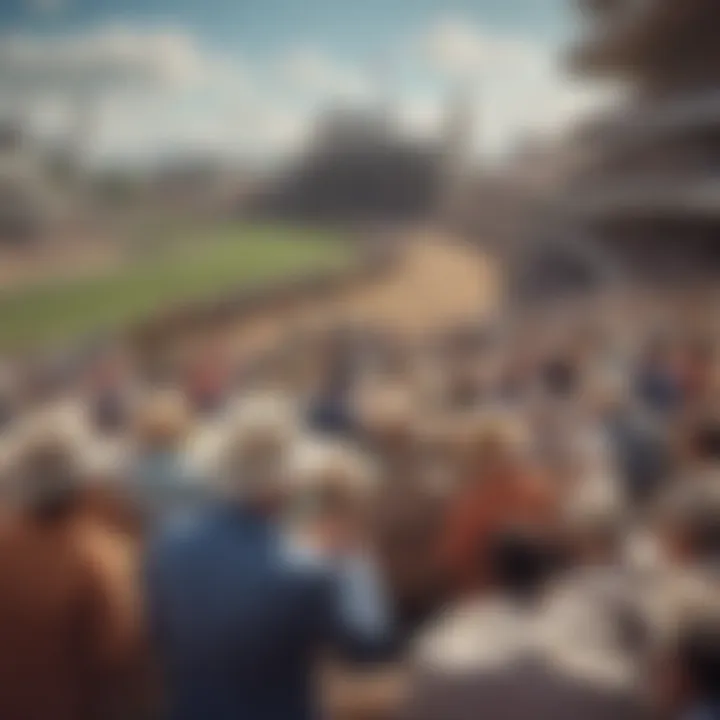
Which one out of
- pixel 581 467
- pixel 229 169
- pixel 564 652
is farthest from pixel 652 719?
pixel 229 169

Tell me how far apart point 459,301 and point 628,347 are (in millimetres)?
197

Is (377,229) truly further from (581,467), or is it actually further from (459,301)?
(581,467)

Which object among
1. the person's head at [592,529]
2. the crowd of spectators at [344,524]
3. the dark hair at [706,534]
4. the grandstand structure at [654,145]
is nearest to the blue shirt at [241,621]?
the crowd of spectators at [344,524]

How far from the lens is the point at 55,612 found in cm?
126

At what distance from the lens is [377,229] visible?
4.55 feet

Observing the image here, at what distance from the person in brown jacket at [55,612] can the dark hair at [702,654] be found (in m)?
0.56

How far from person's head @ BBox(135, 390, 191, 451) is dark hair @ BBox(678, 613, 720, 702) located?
22.1 inches

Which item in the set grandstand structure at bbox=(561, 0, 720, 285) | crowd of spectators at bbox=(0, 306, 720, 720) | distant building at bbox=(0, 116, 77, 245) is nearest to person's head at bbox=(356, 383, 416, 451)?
crowd of spectators at bbox=(0, 306, 720, 720)

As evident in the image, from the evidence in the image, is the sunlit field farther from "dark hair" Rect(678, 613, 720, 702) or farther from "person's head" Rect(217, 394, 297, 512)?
"dark hair" Rect(678, 613, 720, 702)

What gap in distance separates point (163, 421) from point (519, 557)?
1.36 ft

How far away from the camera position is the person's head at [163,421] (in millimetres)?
1319

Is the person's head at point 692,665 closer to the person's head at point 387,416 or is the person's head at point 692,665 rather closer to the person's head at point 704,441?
the person's head at point 704,441

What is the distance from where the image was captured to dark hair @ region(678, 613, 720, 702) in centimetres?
111

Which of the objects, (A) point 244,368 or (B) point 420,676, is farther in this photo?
(A) point 244,368
